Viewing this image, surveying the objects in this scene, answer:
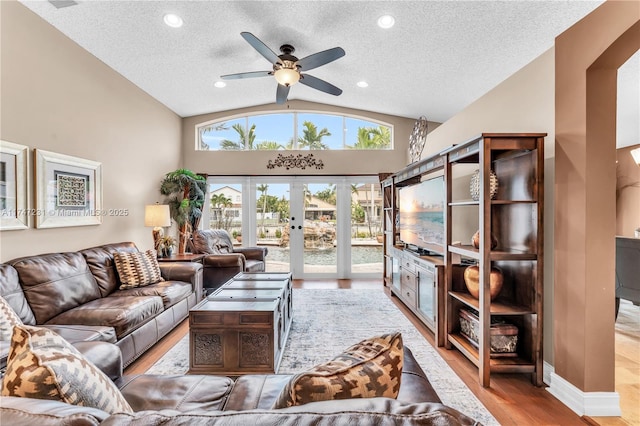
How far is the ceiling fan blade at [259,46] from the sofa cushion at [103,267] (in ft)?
8.47

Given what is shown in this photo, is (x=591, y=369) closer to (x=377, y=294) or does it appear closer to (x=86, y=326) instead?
(x=377, y=294)

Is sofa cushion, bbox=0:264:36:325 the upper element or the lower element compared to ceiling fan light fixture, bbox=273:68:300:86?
lower

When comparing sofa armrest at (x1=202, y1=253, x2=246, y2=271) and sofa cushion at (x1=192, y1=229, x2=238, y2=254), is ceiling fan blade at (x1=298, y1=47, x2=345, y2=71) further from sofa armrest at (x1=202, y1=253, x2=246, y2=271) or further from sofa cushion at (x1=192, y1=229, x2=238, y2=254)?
sofa cushion at (x1=192, y1=229, x2=238, y2=254)

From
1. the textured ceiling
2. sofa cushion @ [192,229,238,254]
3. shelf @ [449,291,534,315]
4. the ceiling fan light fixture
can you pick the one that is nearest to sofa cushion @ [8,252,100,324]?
sofa cushion @ [192,229,238,254]

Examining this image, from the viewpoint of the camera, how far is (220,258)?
170 inches

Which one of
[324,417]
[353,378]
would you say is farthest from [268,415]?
[353,378]

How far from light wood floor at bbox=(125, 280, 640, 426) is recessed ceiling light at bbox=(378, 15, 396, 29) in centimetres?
303

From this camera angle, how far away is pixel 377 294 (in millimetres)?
4559

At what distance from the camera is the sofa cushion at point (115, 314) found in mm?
2297

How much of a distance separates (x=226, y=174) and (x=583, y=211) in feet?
16.9

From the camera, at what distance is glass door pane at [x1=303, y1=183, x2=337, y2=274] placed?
5.80 meters

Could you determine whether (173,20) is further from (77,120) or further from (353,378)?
(353,378)

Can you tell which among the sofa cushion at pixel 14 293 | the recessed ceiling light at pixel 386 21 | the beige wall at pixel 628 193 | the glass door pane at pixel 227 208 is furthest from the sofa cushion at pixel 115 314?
the beige wall at pixel 628 193

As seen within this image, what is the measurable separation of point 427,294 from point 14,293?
3481 millimetres
